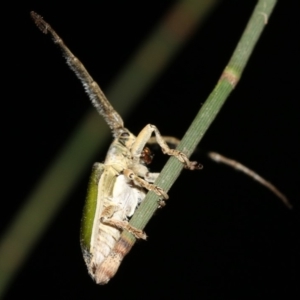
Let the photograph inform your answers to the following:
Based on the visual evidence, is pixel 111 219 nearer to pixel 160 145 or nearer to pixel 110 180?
pixel 110 180

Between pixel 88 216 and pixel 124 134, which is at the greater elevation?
pixel 124 134

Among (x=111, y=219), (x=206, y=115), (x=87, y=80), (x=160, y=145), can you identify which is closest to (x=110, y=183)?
(x=111, y=219)

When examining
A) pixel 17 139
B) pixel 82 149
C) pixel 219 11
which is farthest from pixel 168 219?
pixel 82 149

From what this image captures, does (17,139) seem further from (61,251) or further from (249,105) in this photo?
(249,105)

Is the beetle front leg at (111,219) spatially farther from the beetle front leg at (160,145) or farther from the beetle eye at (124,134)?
the beetle eye at (124,134)

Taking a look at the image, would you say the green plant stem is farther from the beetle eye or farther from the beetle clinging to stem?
the beetle eye

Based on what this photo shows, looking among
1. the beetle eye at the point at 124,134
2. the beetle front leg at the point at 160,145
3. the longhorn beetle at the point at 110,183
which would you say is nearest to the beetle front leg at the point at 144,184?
the longhorn beetle at the point at 110,183

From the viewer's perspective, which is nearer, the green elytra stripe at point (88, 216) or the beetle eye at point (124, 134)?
the green elytra stripe at point (88, 216)

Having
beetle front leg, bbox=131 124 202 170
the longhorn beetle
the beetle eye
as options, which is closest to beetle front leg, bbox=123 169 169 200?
the longhorn beetle
